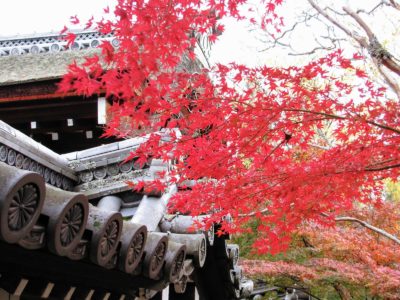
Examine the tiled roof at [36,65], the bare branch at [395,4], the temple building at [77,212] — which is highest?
the tiled roof at [36,65]

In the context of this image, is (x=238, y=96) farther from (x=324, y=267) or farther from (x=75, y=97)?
(x=324, y=267)

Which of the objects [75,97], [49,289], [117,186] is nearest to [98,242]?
[49,289]

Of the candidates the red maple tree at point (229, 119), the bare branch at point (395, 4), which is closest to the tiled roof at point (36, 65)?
the red maple tree at point (229, 119)

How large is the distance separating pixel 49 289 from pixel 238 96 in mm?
2760

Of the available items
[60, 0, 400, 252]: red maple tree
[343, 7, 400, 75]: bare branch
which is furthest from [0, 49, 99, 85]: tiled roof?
[343, 7, 400, 75]: bare branch

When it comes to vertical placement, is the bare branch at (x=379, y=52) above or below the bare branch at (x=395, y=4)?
below

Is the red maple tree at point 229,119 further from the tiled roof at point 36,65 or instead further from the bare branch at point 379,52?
the tiled roof at point 36,65

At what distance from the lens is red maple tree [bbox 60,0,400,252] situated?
15.8 ft

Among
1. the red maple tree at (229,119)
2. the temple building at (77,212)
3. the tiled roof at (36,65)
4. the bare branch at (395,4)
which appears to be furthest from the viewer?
the tiled roof at (36,65)

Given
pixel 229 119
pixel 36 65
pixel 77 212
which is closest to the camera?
pixel 77 212

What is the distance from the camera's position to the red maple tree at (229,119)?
4801 millimetres

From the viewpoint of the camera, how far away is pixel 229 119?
5.61 m

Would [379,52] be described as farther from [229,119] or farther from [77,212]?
[77,212]

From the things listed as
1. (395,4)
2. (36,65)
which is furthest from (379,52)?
(36,65)
